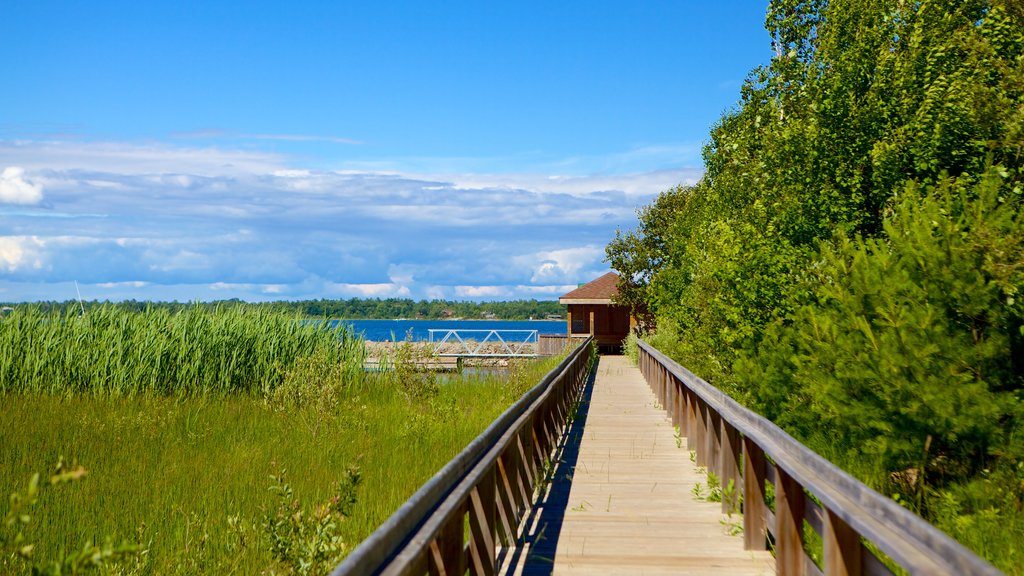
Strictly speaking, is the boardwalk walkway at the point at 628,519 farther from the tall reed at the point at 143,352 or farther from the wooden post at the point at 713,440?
the tall reed at the point at 143,352

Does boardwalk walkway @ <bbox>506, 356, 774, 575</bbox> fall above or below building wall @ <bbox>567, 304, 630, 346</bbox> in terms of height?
below

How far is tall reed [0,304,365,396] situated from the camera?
16.5 meters

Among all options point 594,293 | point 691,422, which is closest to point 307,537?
point 691,422

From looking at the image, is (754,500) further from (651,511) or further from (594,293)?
(594,293)

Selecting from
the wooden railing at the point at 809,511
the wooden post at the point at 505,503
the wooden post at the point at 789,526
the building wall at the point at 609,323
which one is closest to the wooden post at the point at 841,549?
the wooden railing at the point at 809,511

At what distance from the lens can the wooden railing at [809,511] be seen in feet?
10.4

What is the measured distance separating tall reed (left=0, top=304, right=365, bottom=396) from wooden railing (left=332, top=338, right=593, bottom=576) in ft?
29.1

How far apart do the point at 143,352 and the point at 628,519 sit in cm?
1200

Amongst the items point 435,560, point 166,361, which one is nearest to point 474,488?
point 435,560

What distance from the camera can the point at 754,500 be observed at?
253 inches

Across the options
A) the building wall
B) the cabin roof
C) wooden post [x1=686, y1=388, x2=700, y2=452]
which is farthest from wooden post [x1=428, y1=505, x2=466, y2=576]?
the building wall

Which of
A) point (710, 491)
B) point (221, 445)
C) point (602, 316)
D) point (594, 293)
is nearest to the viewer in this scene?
point (710, 491)

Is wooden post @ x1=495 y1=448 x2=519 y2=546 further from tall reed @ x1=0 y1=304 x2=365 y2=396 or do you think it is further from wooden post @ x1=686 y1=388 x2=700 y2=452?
tall reed @ x1=0 y1=304 x2=365 y2=396

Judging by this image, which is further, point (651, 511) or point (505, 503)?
point (651, 511)
